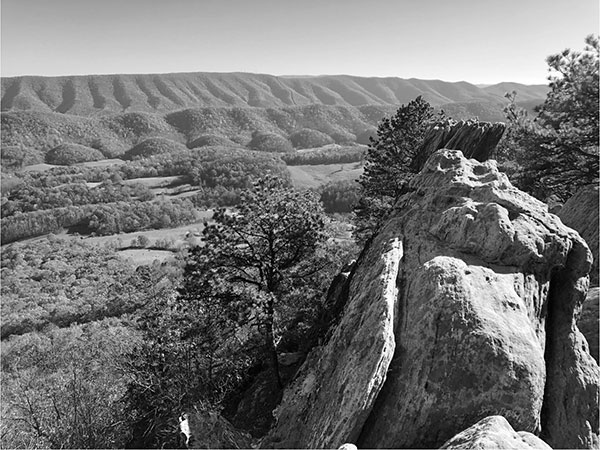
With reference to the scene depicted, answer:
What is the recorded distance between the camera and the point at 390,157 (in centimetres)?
2702

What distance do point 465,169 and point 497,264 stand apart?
4.73 metres

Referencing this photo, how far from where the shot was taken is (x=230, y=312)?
17.3 meters

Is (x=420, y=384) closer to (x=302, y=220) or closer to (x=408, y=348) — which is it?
(x=408, y=348)

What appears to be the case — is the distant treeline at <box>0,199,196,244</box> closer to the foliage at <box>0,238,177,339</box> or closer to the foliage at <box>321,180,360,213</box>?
the foliage at <box>0,238,177,339</box>

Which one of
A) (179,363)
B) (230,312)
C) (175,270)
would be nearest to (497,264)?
(230,312)

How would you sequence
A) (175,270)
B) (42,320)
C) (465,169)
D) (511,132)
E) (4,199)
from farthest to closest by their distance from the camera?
(4,199), (175,270), (42,320), (511,132), (465,169)

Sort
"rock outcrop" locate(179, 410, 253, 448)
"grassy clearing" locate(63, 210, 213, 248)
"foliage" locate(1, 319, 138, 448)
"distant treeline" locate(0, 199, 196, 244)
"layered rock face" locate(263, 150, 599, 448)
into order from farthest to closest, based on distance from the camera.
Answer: "distant treeline" locate(0, 199, 196, 244) < "grassy clearing" locate(63, 210, 213, 248) < "foliage" locate(1, 319, 138, 448) < "rock outcrop" locate(179, 410, 253, 448) < "layered rock face" locate(263, 150, 599, 448)

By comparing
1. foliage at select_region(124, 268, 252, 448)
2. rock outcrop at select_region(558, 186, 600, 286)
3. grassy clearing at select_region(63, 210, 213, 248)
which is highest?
rock outcrop at select_region(558, 186, 600, 286)

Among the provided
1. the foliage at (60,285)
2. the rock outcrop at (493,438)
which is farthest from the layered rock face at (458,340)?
the foliage at (60,285)

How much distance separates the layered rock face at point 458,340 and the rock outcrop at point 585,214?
6.97m

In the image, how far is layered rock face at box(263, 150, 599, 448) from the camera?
32.5ft

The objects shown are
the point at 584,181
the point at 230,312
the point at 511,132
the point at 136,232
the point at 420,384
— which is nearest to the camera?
the point at 420,384

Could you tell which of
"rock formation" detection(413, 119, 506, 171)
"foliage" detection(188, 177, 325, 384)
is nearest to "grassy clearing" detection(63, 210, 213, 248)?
"foliage" detection(188, 177, 325, 384)

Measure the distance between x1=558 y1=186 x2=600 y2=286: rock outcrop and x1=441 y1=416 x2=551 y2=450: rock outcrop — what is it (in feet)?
43.2
